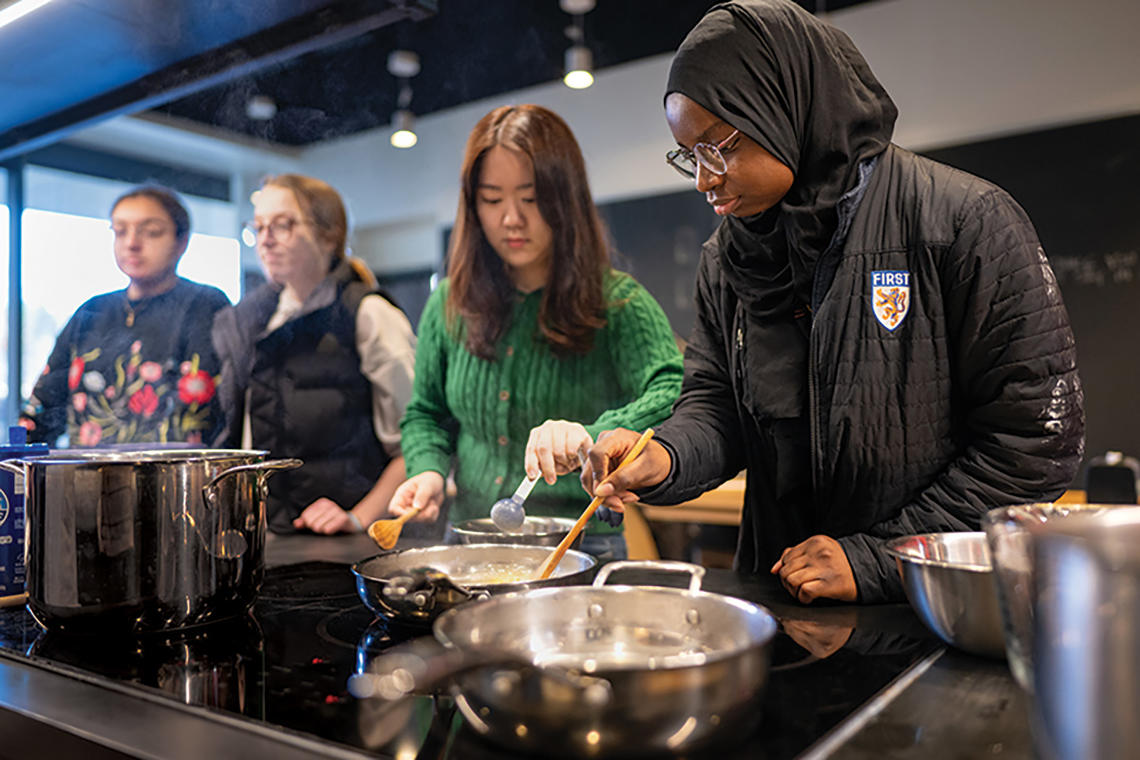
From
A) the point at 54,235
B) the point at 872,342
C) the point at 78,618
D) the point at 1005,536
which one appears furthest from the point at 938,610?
the point at 54,235

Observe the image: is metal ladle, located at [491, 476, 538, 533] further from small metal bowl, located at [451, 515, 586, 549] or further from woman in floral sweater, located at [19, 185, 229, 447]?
woman in floral sweater, located at [19, 185, 229, 447]

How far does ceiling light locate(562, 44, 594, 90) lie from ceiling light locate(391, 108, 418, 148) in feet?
1.38

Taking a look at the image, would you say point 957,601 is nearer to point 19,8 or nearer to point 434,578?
point 434,578

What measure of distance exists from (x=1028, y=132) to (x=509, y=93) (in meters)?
2.07

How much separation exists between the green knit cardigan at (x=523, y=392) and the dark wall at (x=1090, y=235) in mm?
1122

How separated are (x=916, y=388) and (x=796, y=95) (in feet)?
1.37

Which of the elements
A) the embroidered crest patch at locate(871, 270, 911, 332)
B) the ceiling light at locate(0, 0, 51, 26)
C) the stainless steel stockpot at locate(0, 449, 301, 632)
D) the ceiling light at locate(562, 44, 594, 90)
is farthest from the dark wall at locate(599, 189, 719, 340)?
the stainless steel stockpot at locate(0, 449, 301, 632)

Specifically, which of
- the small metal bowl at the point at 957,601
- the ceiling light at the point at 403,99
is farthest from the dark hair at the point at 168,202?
the small metal bowl at the point at 957,601

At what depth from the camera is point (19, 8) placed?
1393 mm

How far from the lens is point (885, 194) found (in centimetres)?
113

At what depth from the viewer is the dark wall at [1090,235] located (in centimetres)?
283

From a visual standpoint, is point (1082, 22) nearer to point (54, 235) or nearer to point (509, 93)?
point (509, 93)

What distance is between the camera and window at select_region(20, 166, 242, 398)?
83.0 inches

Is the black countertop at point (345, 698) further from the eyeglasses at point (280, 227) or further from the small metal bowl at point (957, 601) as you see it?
the eyeglasses at point (280, 227)
